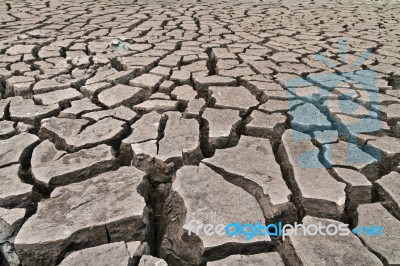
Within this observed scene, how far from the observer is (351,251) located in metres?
1.02

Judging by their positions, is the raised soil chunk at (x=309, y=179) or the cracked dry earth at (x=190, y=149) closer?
the cracked dry earth at (x=190, y=149)

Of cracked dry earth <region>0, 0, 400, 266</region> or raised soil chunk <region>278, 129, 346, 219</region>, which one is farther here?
raised soil chunk <region>278, 129, 346, 219</region>

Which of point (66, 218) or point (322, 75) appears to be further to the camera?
point (322, 75)

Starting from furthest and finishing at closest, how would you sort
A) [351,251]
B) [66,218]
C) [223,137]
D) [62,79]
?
[62,79], [223,137], [66,218], [351,251]

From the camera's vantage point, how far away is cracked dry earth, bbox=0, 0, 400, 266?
1085 mm

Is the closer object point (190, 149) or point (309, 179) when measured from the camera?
point (309, 179)

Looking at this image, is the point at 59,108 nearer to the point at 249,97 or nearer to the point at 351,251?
the point at 249,97

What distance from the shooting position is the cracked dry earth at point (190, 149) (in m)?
1.08

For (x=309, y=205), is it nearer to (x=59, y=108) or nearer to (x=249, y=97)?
(x=249, y=97)

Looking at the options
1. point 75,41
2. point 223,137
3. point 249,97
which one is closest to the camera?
point 223,137

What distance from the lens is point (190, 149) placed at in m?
1.52

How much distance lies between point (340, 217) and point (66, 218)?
3.33 feet

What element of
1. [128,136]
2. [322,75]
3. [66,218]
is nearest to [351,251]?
[66,218]

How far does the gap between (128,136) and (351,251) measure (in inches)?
44.6
